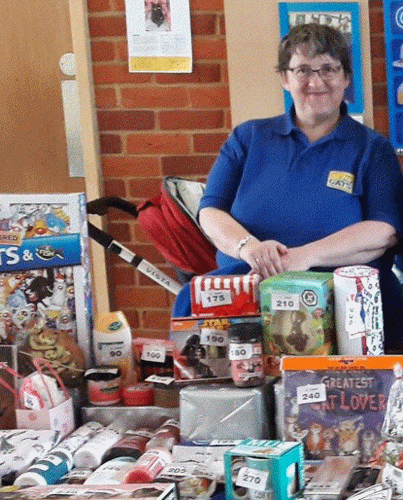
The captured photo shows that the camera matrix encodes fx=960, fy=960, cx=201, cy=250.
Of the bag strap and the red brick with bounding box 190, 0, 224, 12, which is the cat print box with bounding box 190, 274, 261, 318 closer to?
the bag strap

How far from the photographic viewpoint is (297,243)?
8.95 feet

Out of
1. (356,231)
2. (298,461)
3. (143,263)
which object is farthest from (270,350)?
Answer: (143,263)

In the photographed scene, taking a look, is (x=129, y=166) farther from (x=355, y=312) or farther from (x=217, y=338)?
(x=355, y=312)

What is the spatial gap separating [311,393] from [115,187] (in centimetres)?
218

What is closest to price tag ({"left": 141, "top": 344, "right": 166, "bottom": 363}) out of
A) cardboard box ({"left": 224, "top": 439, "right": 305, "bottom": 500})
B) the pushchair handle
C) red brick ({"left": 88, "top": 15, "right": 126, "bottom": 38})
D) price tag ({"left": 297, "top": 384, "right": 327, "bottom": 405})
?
price tag ({"left": 297, "top": 384, "right": 327, "bottom": 405})

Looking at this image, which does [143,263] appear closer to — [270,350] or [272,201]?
[272,201]

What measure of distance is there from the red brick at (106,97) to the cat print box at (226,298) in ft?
6.31

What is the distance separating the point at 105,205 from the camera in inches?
133

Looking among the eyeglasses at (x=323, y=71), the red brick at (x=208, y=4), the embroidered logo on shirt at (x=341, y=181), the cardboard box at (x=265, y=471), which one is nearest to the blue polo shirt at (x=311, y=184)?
the embroidered logo on shirt at (x=341, y=181)

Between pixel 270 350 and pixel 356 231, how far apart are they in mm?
830

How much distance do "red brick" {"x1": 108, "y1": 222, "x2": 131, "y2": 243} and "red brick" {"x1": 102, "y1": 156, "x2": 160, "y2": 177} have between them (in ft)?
0.66

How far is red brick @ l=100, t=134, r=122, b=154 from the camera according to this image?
12.5ft

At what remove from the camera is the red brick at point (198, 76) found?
3699mm

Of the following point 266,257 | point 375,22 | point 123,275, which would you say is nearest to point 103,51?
point 123,275
